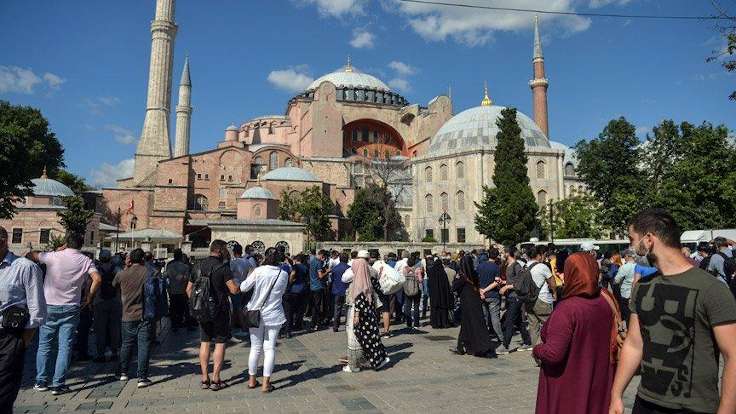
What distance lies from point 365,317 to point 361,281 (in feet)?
1.61

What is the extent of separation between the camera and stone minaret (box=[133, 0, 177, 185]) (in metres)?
47.2

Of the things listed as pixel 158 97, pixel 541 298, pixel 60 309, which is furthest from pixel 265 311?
pixel 158 97

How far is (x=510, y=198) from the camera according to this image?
102 ft

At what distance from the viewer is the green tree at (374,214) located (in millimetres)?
42938

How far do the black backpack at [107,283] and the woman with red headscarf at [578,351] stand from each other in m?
6.39

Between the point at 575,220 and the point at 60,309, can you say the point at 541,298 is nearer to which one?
the point at 60,309

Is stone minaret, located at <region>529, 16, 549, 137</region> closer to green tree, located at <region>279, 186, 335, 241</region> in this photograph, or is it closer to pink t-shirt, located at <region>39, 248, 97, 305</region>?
green tree, located at <region>279, 186, 335, 241</region>

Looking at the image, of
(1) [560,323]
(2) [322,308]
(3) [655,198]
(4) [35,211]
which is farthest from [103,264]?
(4) [35,211]

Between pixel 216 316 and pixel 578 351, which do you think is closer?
pixel 578 351

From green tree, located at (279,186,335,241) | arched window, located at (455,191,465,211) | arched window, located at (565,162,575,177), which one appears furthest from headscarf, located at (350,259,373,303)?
arched window, located at (565,162,575,177)

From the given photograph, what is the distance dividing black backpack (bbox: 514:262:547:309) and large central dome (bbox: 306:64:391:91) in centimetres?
5580

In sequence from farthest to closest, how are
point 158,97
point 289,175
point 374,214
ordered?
point 158,97
point 289,175
point 374,214

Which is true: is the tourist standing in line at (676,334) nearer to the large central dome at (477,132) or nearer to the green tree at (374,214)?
the large central dome at (477,132)

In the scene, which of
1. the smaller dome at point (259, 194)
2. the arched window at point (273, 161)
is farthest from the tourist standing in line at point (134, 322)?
the arched window at point (273, 161)
